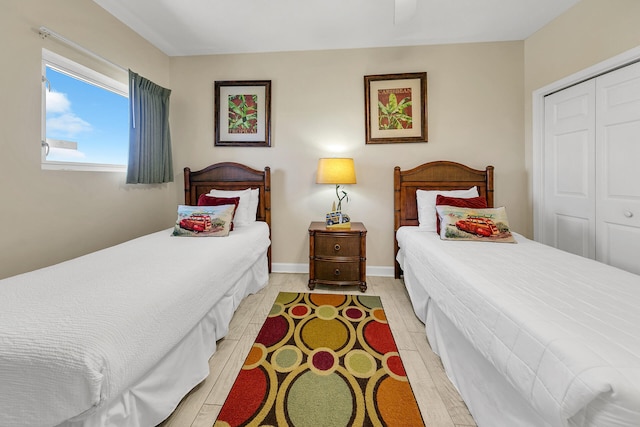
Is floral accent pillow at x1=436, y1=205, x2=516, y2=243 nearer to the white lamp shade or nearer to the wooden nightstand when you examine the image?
the wooden nightstand

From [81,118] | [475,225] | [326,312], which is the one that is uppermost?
[81,118]

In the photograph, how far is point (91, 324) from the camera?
2.98 ft

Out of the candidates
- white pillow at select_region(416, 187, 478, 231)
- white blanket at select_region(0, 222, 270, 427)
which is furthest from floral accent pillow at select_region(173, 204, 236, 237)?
white pillow at select_region(416, 187, 478, 231)

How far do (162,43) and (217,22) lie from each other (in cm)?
83

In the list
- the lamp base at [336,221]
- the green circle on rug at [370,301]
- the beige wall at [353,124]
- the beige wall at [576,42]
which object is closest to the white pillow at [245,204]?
the beige wall at [353,124]

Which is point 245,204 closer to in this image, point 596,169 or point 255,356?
point 255,356

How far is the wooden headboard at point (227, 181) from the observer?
3.10 m

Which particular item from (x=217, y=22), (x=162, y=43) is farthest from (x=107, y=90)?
(x=217, y=22)

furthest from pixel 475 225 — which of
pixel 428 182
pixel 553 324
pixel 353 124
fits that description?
pixel 353 124

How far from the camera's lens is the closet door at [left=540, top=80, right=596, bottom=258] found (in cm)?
228

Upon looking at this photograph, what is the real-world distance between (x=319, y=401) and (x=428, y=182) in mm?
2354

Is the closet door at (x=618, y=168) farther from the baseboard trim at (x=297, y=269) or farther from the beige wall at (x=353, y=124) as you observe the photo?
the baseboard trim at (x=297, y=269)

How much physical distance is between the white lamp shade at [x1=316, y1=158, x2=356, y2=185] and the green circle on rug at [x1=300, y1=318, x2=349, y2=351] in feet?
4.31

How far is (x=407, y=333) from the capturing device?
1.98 m
